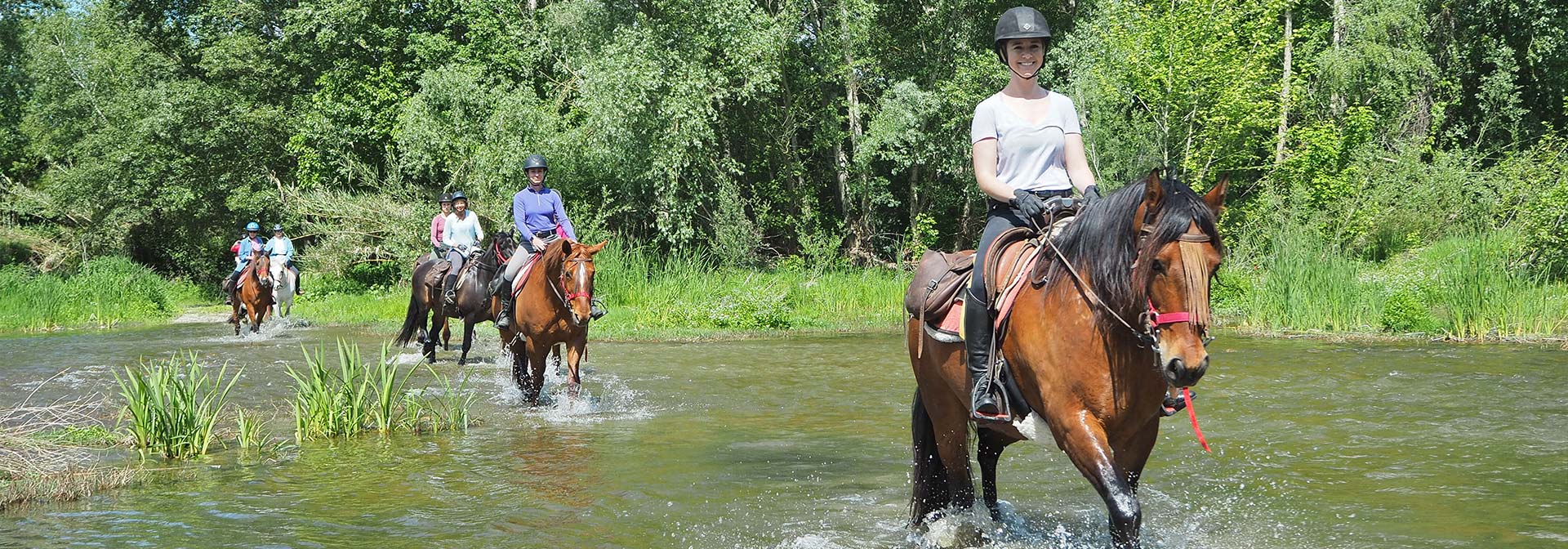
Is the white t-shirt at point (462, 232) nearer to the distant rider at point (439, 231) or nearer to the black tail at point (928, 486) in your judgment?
the distant rider at point (439, 231)

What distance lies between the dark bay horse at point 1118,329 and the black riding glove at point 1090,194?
0.52ft

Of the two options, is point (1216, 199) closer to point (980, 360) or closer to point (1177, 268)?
point (1177, 268)

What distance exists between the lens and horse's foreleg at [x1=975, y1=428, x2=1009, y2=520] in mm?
6859

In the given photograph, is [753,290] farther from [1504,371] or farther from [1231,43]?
[1231,43]

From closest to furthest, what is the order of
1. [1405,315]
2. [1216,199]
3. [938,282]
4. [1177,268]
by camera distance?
[1177,268] → [1216,199] → [938,282] → [1405,315]

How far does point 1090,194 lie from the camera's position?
5.70 meters

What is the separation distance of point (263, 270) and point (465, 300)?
838 cm

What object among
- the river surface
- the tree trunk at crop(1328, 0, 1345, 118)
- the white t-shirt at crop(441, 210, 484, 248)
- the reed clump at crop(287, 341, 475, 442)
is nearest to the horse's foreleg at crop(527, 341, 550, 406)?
the river surface

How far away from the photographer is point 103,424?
35.3 feet

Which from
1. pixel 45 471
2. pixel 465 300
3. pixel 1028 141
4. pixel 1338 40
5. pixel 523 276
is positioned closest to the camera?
pixel 1028 141

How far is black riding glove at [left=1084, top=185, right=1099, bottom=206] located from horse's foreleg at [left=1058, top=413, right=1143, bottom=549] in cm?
100

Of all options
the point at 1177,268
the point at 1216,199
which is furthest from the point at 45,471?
the point at 1216,199

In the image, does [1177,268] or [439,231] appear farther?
[439,231]

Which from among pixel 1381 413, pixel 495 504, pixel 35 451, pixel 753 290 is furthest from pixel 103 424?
pixel 753 290
